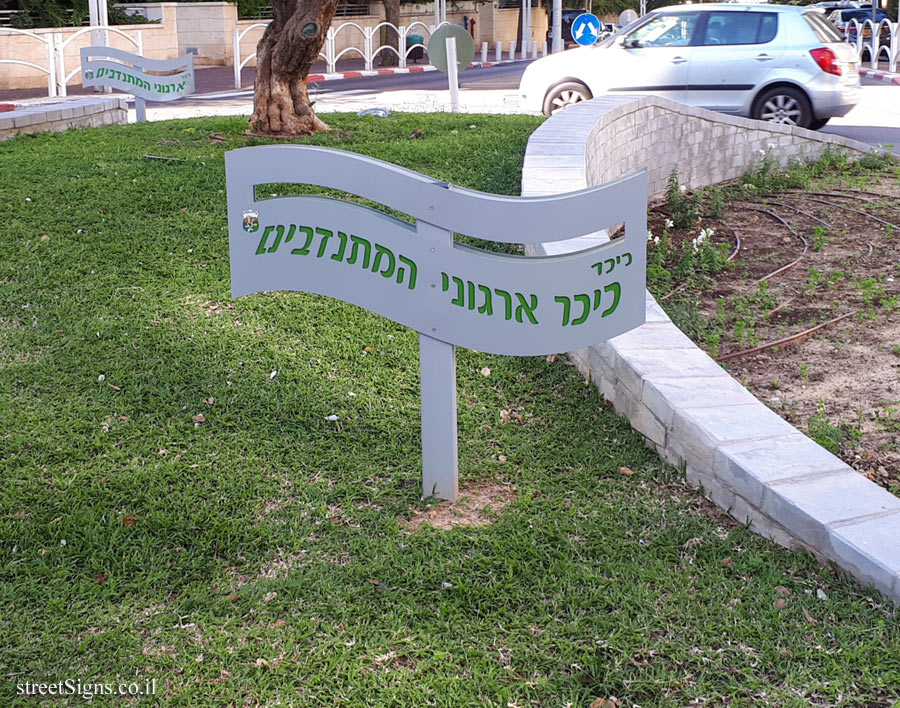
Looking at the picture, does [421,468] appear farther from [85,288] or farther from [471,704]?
[85,288]

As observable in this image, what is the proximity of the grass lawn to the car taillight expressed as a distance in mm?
9395

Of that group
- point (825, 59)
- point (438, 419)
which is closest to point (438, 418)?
point (438, 419)

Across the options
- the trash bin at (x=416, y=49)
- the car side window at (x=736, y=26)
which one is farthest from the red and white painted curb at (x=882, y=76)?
the trash bin at (x=416, y=49)

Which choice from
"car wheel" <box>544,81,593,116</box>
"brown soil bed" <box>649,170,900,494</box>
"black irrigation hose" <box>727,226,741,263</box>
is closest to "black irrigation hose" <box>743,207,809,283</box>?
"brown soil bed" <box>649,170,900,494</box>

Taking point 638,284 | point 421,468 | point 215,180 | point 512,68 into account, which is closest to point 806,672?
point 638,284

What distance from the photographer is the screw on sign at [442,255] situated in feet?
10.9

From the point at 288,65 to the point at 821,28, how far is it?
739cm

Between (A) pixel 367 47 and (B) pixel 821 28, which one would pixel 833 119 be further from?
(A) pixel 367 47

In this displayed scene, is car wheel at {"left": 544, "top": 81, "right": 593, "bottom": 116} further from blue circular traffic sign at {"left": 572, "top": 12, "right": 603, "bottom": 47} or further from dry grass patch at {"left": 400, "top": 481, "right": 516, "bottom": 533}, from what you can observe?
dry grass patch at {"left": 400, "top": 481, "right": 516, "bottom": 533}

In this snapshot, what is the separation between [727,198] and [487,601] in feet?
24.0

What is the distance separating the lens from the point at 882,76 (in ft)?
74.5
